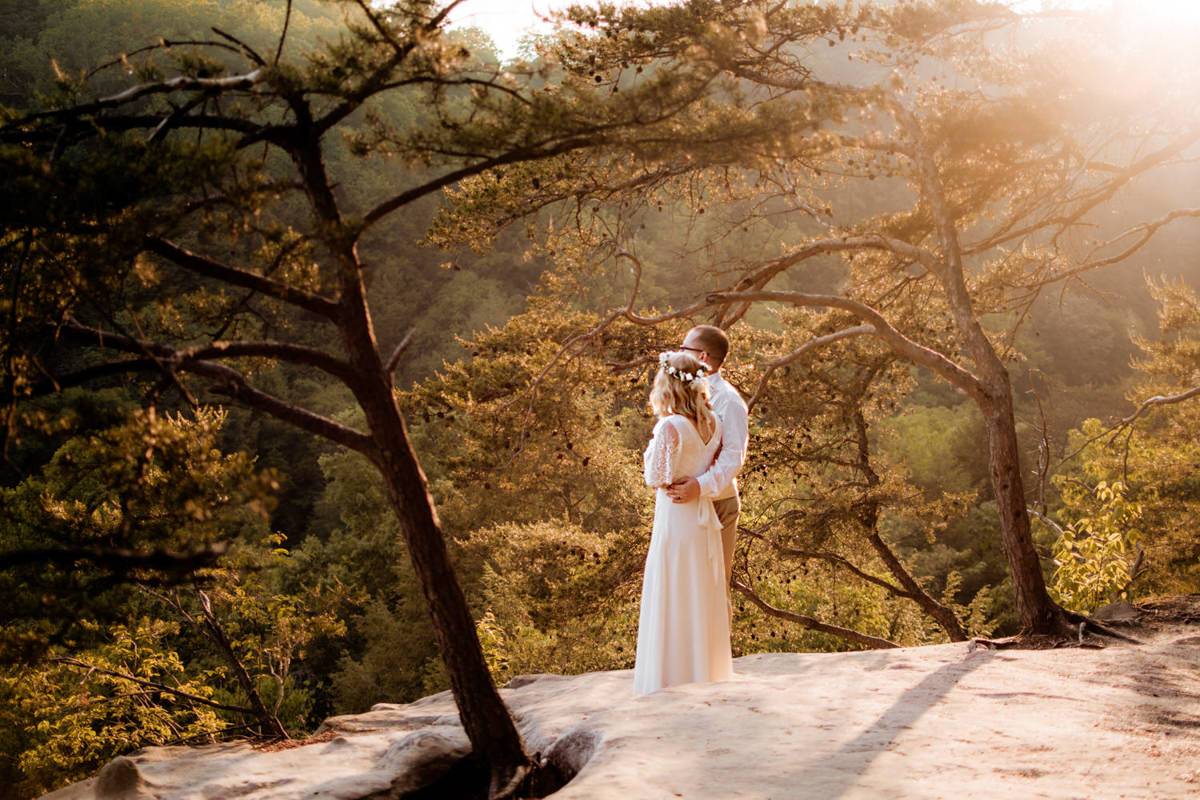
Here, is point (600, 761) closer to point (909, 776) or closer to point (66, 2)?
point (909, 776)

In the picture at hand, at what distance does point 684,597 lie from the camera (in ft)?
15.8

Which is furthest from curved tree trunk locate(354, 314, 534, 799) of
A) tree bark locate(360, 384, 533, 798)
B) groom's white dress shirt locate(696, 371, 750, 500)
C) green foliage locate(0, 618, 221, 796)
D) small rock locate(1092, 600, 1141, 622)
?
green foliage locate(0, 618, 221, 796)

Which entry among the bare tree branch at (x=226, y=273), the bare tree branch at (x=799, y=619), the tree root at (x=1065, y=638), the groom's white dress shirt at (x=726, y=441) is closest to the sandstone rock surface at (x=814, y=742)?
the tree root at (x=1065, y=638)

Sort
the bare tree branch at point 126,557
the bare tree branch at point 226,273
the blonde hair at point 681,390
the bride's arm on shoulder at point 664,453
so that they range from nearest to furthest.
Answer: the bare tree branch at point 126,557
the bare tree branch at point 226,273
the bride's arm on shoulder at point 664,453
the blonde hair at point 681,390

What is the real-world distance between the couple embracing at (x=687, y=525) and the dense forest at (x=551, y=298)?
47.0 inches

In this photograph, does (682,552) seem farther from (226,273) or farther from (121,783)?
(121,783)

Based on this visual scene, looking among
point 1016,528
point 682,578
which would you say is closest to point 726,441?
point 682,578

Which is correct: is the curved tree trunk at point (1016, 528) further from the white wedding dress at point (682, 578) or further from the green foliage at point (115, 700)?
the green foliage at point (115, 700)

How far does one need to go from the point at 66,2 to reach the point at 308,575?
119ft

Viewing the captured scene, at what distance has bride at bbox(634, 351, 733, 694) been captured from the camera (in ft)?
15.7

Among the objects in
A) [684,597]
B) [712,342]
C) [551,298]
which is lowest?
[684,597]

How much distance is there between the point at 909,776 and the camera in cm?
334

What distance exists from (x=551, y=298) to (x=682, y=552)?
450 cm

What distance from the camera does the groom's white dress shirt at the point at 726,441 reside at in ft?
15.6
